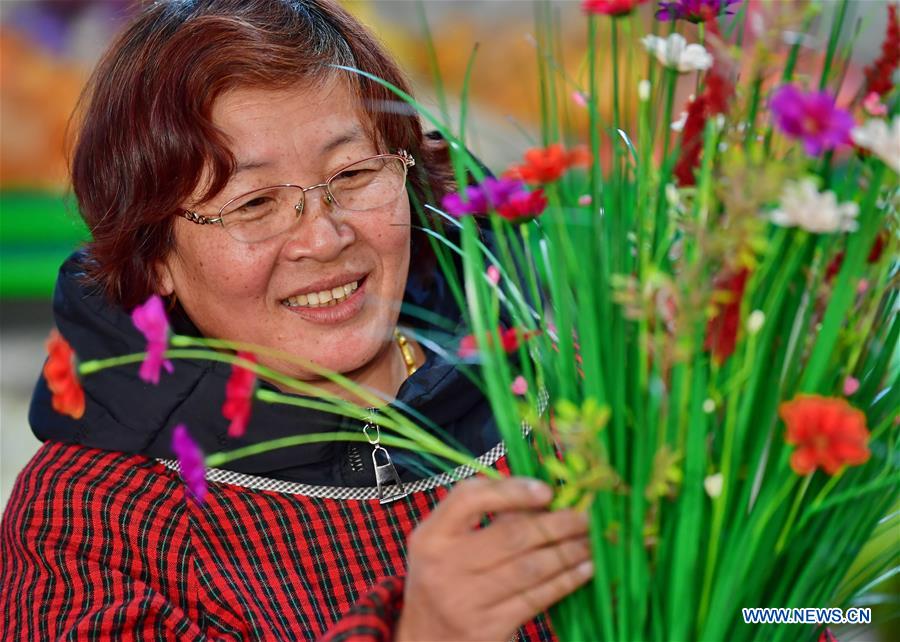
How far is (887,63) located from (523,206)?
25 cm

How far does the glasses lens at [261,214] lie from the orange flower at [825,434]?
2.50 ft

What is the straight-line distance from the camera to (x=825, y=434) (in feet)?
2.23

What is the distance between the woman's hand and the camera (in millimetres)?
785

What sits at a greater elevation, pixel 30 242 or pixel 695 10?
pixel 695 10

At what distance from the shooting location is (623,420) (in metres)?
0.77

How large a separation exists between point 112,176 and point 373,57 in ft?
1.23

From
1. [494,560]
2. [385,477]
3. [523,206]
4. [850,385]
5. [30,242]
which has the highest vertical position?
[523,206]

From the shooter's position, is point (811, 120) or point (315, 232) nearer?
point (811, 120)

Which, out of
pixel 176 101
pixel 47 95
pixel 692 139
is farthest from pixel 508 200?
pixel 47 95

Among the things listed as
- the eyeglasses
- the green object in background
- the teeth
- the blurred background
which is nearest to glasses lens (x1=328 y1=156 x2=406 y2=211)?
the eyeglasses

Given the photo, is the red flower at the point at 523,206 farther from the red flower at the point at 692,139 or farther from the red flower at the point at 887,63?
the red flower at the point at 887,63

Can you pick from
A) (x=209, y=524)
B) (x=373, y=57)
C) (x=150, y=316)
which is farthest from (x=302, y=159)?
(x=150, y=316)

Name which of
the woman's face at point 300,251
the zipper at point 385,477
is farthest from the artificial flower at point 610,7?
the zipper at point 385,477

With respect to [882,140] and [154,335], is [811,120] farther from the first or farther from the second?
[154,335]
